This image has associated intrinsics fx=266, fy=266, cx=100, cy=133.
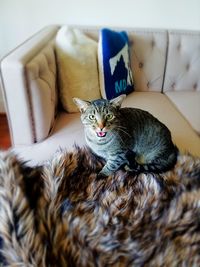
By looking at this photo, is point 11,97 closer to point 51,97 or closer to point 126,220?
point 51,97

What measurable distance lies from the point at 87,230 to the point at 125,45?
1.07 meters

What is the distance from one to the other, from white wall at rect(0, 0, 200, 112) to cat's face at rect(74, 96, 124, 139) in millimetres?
920

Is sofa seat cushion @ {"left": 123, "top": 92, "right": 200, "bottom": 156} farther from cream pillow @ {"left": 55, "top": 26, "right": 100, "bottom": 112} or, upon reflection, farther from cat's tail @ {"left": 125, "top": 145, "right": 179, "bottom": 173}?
cream pillow @ {"left": 55, "top": 26, "right": 100, "bottom": 112}

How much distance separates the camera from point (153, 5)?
1.64 m

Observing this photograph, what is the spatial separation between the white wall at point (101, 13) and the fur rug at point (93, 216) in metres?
1.08

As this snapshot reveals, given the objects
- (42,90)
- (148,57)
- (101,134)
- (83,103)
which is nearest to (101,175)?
(101,134)

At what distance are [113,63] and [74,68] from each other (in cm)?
22

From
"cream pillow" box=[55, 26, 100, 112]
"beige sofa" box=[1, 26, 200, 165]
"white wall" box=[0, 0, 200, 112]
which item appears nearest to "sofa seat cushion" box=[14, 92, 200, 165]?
"beige sofa" box=[1, 26, 200, 165]

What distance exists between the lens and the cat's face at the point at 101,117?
97 cm

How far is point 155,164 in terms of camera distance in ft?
3.46

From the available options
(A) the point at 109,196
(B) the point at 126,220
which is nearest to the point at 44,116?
(A) the point at 109,196

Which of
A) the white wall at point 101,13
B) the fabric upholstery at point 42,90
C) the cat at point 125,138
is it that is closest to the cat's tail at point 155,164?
the cat at point 125,138

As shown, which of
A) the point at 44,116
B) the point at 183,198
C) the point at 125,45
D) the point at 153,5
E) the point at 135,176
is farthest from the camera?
the point at 153,5

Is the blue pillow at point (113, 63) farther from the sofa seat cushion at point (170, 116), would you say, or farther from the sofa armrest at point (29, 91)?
the sofa armrest at point (29, 91)
